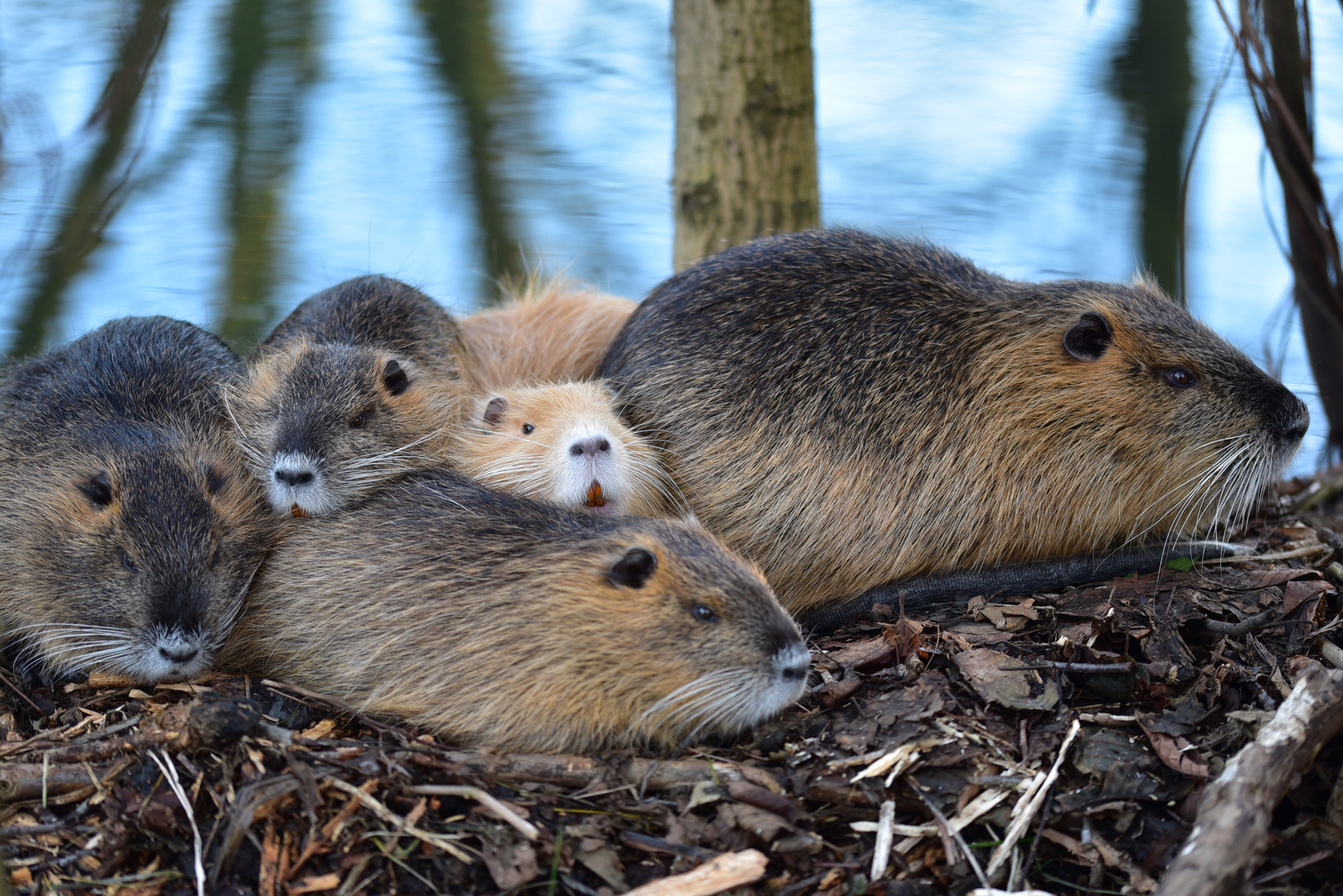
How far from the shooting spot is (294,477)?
3.18 metres

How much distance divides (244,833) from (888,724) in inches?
62.6

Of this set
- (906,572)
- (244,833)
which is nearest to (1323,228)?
(906,572)

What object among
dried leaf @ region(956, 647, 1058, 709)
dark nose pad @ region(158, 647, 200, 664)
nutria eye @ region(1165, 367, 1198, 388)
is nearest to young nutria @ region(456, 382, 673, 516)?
dark nose pad @ region(158, 647, 200, 664)

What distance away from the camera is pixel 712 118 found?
15.1 ft

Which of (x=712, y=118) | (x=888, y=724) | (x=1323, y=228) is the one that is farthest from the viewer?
(x=712, y=118)

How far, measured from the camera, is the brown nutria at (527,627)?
2.76 metres

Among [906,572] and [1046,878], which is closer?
[1046,878]

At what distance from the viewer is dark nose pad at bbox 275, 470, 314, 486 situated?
10.4 feet

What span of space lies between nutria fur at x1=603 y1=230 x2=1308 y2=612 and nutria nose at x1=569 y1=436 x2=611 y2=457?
35cm

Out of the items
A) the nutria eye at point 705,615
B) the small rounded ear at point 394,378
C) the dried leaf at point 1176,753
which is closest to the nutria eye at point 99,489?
the small rounded ear at point 394,378

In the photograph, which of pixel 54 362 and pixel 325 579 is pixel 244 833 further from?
pixel 54 362

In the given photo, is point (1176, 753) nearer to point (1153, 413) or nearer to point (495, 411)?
point (1153, 413)

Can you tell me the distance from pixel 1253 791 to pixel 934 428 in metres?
1.63

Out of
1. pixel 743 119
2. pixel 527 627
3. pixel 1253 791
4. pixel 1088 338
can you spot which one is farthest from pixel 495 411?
pixel 1253 791
